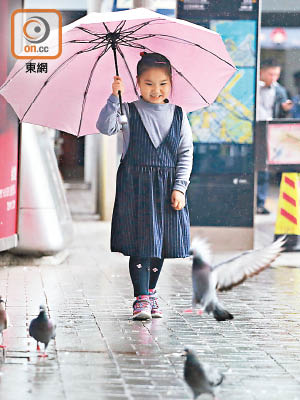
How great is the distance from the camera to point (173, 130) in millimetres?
5949


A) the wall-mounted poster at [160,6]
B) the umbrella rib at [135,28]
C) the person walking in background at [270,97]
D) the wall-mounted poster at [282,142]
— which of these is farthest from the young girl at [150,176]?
the person walking in background at [270,97]

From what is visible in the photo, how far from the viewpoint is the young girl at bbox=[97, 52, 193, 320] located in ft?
19.3

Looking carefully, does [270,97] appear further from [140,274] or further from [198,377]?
[198,377]

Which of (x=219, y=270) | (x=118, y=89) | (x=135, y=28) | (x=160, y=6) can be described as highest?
(x=160, y=6)

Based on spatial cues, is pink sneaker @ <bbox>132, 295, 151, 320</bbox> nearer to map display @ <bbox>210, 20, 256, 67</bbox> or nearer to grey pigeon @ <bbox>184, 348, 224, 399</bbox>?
grey pigeon @ <bbox>184, 348, 224, 399</bbox>

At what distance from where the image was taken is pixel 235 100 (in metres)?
10.3

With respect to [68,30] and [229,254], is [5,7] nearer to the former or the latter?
[68,30]

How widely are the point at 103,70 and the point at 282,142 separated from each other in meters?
4.48

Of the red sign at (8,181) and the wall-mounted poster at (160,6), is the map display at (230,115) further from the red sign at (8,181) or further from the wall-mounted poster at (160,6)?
the red sign at (8,181)

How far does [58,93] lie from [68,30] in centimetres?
56

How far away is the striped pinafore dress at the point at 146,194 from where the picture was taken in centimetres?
589

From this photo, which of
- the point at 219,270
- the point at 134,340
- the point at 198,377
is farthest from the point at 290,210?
the point at 198,377

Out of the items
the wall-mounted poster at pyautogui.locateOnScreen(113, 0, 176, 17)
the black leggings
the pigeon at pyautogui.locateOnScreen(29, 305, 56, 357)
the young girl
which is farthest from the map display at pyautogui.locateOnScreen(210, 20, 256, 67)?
the pigeon at pyautogui.locateOnScreen(29, 305, 56, 357)

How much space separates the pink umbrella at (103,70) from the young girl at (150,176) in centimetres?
25
